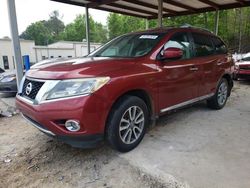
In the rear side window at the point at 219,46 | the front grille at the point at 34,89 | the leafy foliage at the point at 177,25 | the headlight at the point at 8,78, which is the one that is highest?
the leafy foliage at the point at 177,25

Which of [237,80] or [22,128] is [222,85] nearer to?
[22,128]

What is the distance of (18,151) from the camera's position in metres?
3.20

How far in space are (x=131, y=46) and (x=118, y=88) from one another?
130 centimetres

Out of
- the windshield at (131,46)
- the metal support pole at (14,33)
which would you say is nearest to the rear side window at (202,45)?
→ the windshield at (131,46)

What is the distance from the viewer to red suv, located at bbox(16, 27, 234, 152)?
2.49 m

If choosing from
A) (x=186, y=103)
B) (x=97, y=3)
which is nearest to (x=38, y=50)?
(x=97, y=3)

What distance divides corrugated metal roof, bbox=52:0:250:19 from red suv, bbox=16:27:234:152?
4.34 metres

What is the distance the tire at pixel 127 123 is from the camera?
272 cm

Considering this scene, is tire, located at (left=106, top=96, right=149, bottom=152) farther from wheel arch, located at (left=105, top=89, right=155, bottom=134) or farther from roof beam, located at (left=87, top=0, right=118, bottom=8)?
roof beam, located at (left=87, top=0, right=118, bottom=8)

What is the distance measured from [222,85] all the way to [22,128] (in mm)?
4237

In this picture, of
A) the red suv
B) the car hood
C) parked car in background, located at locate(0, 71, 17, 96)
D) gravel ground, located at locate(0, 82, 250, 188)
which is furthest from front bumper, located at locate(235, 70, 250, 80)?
parked car in background, located at locate(0, 71, 17, 96)

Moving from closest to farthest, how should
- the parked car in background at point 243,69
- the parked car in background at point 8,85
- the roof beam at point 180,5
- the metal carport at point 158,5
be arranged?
1. the parked car in background at point 8,85
2. the metal carport at point 158,5
3. the roof beam at point 180,5
4. the parked car in background at point 243,69

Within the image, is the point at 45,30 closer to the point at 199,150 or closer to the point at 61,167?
the point at 61,167

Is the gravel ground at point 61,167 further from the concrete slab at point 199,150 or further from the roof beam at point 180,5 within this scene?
the roof beam at point 180,5
